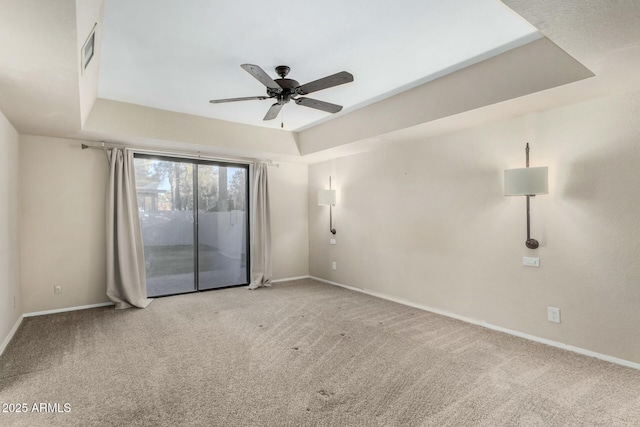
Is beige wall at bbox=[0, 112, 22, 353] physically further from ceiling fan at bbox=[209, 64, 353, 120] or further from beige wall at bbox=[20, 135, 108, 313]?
ceiling fan at bbox=[209, 64, 353, 120]

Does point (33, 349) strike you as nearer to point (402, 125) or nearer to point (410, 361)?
point (410, 361)

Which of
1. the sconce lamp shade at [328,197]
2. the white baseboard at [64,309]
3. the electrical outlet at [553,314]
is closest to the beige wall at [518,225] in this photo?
the electrical outlet at [553,314]

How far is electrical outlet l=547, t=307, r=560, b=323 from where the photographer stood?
10.2 ft

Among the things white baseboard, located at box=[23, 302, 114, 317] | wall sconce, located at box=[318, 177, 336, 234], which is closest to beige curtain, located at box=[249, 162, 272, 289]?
wall sconce, located at box=[318, 177, 336, 234]

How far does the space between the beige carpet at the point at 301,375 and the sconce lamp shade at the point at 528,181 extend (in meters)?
1.49

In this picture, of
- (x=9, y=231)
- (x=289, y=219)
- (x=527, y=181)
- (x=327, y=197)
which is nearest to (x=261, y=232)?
(x=289, y=219)

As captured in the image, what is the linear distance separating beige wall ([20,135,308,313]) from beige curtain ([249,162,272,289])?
2.22 m

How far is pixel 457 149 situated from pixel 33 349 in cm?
496

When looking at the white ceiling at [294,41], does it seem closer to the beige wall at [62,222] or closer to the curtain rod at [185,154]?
the curtain rod at [185,154]

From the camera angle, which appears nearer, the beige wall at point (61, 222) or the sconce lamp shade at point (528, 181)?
the sconce lamp shade at point (528, 181)

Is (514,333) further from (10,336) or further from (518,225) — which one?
(10,336)

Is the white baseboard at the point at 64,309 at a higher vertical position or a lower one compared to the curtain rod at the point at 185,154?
lower

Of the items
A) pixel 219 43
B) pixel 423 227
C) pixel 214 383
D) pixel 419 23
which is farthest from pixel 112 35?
pixel 423 227

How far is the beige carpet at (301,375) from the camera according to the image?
208 centimetres
